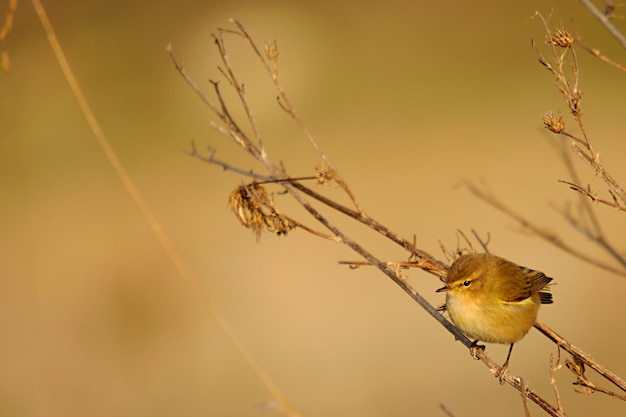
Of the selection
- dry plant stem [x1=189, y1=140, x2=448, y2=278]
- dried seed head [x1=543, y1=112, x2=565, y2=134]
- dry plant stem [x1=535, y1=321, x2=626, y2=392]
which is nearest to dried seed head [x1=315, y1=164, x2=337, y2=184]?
dry plant stem [x1=189, y1=140, x2=448, y2=278]

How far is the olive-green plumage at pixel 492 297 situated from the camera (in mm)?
2498

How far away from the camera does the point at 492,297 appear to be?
2684 mm

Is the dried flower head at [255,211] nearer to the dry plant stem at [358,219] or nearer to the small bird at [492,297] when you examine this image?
the dry plant stem at [358,219]

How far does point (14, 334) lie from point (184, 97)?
2.49m

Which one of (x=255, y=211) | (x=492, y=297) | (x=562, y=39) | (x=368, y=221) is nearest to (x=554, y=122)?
(x=562, y=39)

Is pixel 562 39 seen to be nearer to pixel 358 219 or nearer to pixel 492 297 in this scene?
pixel 358 219

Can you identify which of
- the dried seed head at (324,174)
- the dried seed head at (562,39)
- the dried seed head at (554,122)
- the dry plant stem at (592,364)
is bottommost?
the dry plant stem at (592,364)

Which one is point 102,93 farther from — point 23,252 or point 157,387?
point 157,387

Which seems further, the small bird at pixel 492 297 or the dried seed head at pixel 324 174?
the small bird at pixel 492 297

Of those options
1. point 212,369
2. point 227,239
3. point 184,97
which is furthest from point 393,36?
point 212,369

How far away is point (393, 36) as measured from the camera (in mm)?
7934

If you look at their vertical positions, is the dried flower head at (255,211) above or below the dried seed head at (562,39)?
above

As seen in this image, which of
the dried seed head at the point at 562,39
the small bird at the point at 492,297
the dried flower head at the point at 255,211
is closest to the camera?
the dried seed head at the point at 562,39

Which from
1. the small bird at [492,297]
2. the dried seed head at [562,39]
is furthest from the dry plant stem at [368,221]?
the dried seed head at [562,39]
